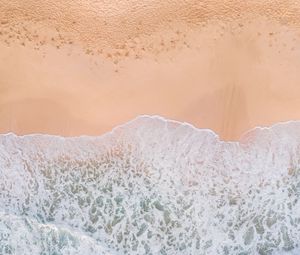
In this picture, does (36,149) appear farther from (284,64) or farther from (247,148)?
(284,64)

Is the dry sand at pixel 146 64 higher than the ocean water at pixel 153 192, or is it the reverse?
the dry sand at pixel 146 64

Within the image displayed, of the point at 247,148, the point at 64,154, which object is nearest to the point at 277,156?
the point at 247,148

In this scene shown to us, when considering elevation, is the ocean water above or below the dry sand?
below

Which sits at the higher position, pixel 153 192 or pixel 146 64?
pixel 146 64
